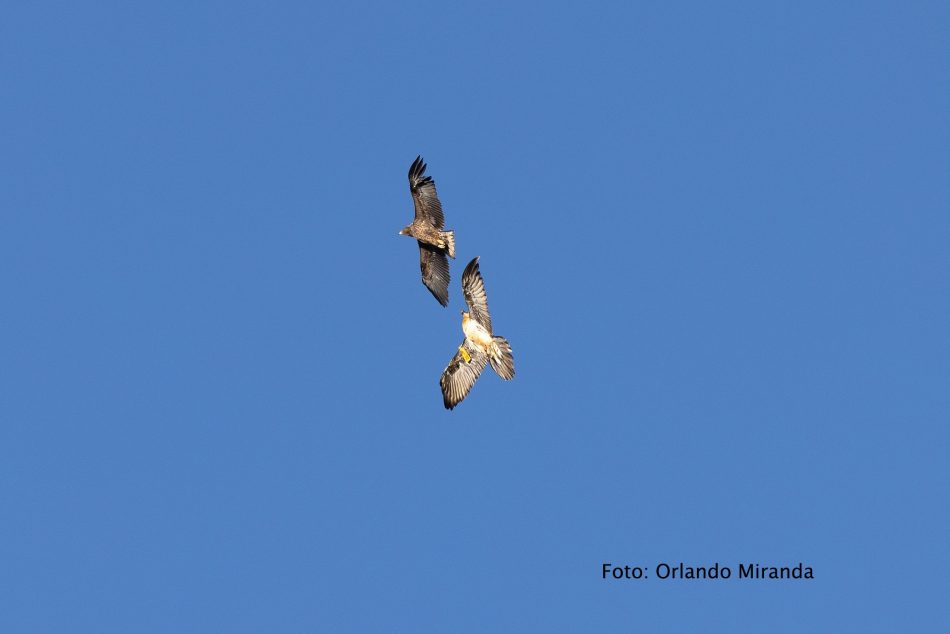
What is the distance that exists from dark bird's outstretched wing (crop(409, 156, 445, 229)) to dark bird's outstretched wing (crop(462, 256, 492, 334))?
18.2 feet

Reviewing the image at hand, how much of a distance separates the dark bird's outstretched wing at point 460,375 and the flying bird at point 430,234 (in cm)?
506

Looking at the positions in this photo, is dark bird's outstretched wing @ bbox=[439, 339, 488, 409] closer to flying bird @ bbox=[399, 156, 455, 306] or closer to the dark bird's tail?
the dark bird's tail

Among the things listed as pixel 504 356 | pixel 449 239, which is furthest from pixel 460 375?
pixel 449 239

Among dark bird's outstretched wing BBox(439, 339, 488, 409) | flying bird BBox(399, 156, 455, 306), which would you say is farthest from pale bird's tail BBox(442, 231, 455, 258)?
dark bird's outstretched wing BBox(439, 339, 488, 409)

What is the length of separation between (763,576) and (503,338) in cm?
1293

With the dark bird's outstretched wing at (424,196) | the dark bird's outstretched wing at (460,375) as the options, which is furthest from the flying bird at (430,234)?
the dark bird's outstretched wing at (460,375)

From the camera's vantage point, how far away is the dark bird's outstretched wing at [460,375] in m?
52.6

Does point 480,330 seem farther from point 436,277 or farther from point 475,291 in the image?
point 436,277

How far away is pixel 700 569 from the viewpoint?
187 feet

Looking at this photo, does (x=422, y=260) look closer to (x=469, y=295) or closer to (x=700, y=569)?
(x=469, y=295)

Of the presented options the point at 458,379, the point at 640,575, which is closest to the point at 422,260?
the point at 458,379

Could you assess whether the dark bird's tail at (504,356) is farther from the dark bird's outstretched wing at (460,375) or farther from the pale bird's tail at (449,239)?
the pale bird's tail at (449,239)

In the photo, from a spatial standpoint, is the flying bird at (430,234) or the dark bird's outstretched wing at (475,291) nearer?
the dark bird's outstretched wing at (475,291)

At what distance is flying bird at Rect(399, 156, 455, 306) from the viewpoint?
56344 millimetres
